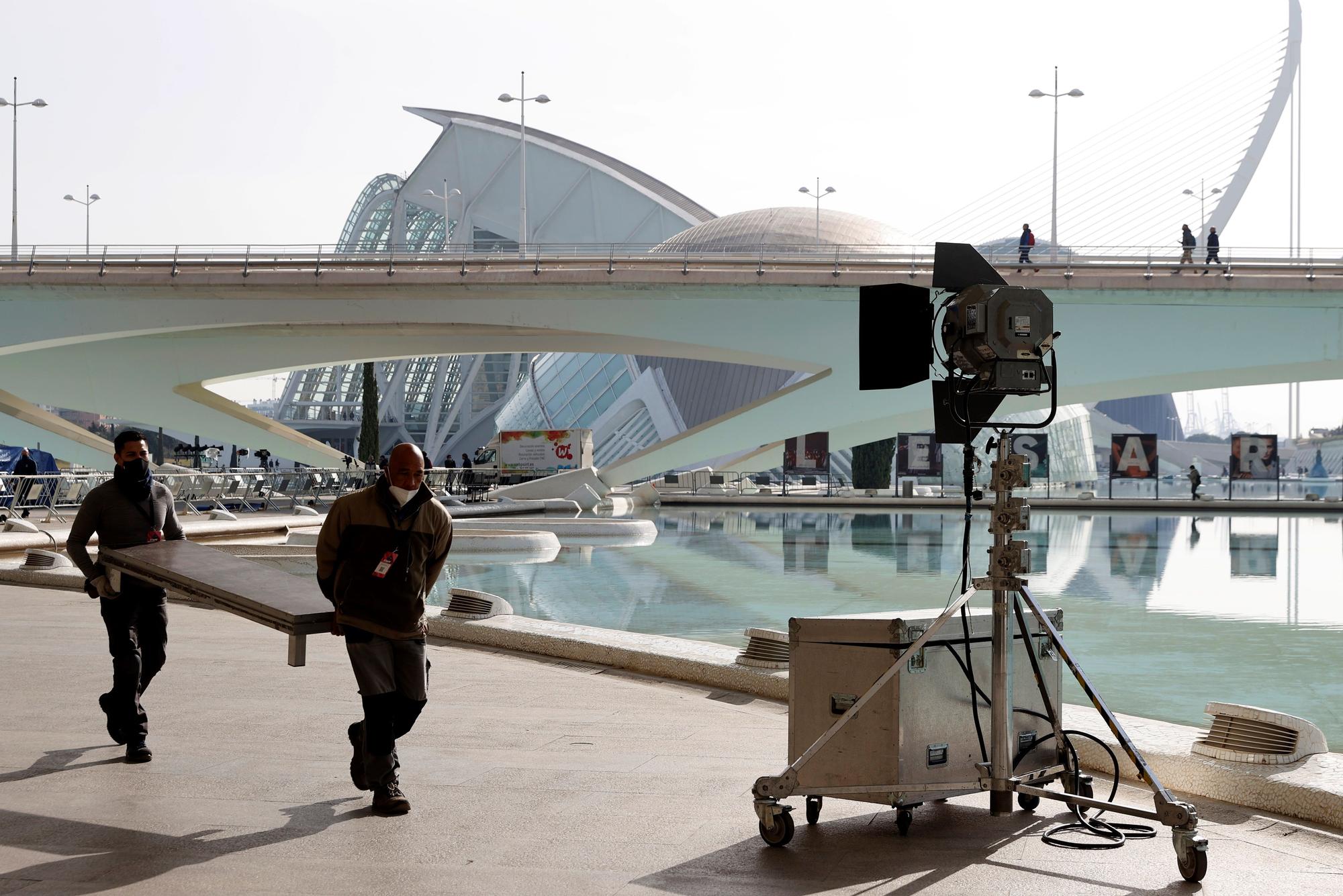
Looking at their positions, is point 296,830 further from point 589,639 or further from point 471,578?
point 471,578

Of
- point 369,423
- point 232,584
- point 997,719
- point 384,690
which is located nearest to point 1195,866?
point 997,719

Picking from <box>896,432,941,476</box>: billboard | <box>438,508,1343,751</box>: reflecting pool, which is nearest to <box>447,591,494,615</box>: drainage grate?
<box>438,508,1343,751</box>: reflecting pool

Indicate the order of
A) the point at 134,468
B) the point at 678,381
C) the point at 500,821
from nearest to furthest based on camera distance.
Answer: the point at 500,821, the point at 134,468, the point at 678,381

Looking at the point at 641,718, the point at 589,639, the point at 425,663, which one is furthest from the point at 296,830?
the point at 589,639

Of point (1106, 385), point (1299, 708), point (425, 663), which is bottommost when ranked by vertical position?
point (1299, 708)

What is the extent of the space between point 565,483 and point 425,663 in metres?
33.2

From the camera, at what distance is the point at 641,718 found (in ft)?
22.1

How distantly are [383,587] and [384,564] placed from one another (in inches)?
3.5

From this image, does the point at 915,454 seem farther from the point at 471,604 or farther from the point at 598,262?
the point at 471,604

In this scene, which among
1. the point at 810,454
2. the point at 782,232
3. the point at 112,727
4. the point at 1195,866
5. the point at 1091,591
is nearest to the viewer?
the point at 1195,866

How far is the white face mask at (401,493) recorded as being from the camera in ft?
15.9

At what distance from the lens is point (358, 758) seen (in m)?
4.92

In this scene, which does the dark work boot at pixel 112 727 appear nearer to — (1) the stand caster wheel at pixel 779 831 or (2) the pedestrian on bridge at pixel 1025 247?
(1) the stand caster wheel at pixel 779 831

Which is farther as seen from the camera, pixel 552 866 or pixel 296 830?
pixel 296 830
